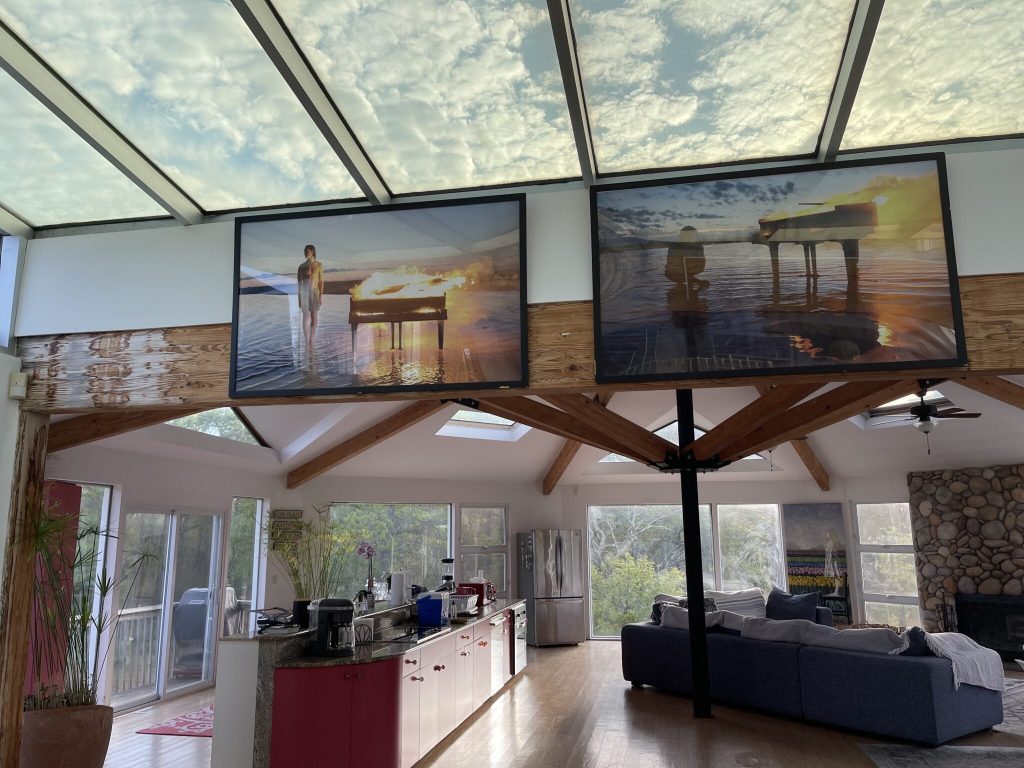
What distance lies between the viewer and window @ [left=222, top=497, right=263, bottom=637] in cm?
847

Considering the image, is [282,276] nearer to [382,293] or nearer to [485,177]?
[382,293]

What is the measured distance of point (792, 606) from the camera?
931 cm

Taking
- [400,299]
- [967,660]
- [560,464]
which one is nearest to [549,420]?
[400,299]

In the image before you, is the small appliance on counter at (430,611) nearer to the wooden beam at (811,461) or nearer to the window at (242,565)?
the window at (242,565)

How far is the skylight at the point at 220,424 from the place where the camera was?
7.51 m

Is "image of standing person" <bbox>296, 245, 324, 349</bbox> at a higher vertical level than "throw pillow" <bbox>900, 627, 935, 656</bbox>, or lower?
higher

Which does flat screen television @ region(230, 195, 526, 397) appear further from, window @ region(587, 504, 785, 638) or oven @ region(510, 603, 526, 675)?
window @ region(587, 504, 785, 638)

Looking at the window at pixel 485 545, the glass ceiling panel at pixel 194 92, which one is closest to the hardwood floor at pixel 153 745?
the glass ceiling panel at pixel 194 92

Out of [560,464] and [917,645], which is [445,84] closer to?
[917,645]

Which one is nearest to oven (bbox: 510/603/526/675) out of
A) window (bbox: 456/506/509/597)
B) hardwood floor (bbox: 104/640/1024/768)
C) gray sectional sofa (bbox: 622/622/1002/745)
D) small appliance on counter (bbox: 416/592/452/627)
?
hardwood floor (bbox: 104/640/1024/768)

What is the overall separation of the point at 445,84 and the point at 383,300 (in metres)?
1.14

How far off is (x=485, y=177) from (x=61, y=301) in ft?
8.37

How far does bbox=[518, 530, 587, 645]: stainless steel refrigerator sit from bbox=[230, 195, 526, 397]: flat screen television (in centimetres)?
773

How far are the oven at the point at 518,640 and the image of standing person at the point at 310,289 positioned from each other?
219 inches
